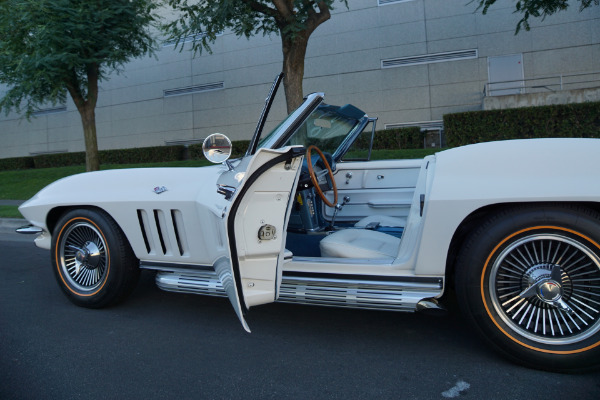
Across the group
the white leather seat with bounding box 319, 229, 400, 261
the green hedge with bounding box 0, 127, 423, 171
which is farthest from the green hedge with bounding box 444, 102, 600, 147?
the white leather seat with bounding box 319, 229, 400, 261

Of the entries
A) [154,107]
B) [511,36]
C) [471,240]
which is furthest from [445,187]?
[154,107]

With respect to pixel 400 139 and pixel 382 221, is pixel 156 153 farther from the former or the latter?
pixel 382 221

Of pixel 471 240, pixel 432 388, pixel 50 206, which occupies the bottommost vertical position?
pixel 432 388

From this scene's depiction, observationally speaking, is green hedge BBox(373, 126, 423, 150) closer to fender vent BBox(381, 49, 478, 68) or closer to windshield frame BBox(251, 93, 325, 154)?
fender vent BBox(381, 49, 478, 68)

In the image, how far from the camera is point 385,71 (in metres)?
16.9

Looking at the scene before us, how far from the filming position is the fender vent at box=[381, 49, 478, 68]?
621 inches

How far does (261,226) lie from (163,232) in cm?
104

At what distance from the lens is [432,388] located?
92.1 inches

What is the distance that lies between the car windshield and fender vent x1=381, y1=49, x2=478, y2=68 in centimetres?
1311

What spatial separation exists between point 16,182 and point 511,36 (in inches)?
686

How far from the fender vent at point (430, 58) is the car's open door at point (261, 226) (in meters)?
15.1

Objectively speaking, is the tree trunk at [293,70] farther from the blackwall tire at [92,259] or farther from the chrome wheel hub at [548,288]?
the chrome wheel hub at [548,288]

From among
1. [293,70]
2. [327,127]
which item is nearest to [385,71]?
[293,70]

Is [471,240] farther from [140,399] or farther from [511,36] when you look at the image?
[511,36]
